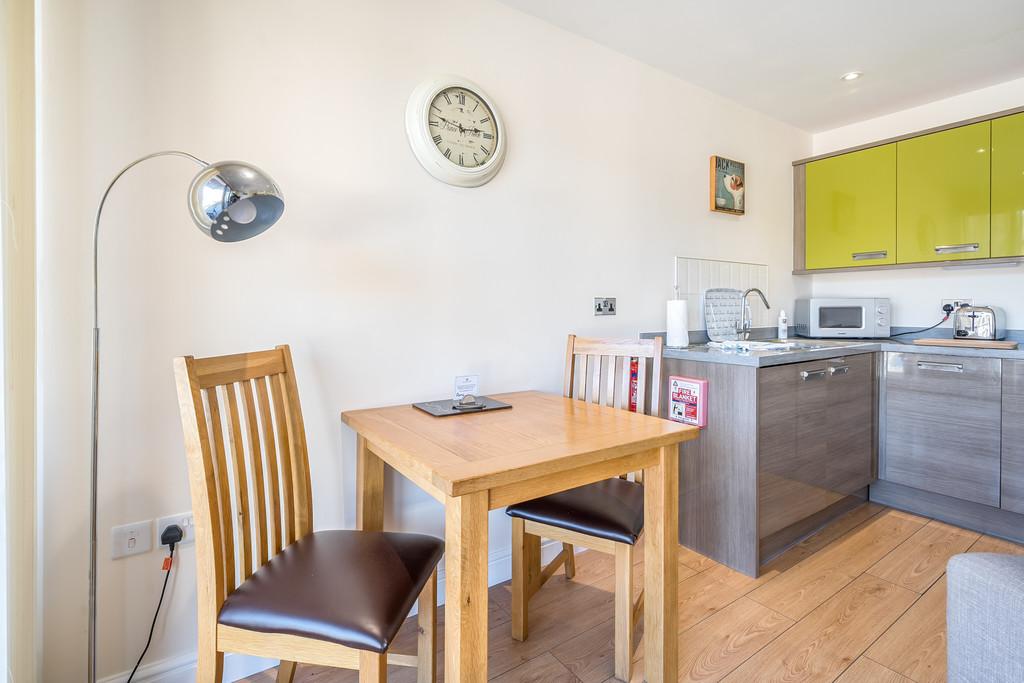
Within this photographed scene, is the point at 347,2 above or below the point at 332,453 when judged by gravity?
above

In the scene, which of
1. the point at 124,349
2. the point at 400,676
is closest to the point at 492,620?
the point at 400,676

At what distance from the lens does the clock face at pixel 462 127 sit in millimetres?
1758

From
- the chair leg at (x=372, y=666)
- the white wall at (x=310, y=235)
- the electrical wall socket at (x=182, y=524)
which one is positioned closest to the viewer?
the chair leg at (x=372, y=666)

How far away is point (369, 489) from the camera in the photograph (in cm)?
151

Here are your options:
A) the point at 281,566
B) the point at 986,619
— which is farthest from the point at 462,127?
the point at 986,619

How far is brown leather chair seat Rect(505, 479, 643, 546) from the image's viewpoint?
138cm

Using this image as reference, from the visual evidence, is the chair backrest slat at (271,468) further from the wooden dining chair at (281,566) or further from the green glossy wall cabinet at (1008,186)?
the green glossy wall cabinet at (1008,186)

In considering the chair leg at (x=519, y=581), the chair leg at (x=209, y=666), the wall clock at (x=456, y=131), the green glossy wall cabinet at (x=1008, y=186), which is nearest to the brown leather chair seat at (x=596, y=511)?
the chair leg at (x=519, y=581)

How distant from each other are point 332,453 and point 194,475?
630 mm

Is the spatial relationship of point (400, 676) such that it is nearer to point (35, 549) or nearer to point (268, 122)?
point (35, 549)

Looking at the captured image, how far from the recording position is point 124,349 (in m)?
1.30

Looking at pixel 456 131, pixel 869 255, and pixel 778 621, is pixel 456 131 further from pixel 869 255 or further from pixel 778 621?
pixel 869 255

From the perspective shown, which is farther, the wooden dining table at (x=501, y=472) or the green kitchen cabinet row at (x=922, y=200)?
the green kitchen cabinet row at (x=922, y=200)

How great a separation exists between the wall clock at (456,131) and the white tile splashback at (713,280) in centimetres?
125
